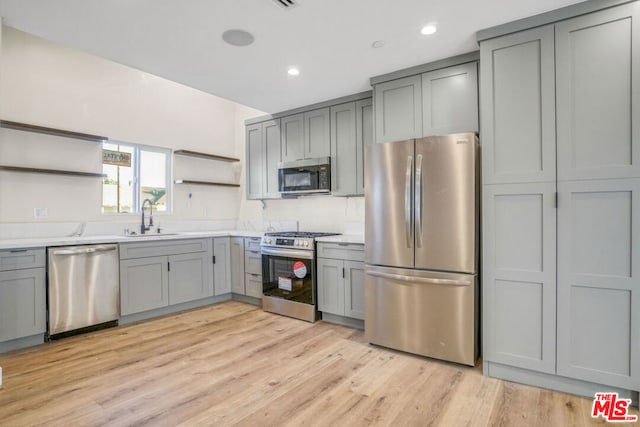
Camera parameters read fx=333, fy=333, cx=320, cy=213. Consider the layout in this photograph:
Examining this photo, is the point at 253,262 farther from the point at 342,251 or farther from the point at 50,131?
the point at 50,131

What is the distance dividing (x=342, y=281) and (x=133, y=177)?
3030 millimetres

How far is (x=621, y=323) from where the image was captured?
202 cm

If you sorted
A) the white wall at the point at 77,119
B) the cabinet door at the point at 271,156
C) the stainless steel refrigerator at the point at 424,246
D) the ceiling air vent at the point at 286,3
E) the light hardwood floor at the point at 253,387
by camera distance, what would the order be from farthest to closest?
1. the cabinet door at the point at 271,156
2. the white wall at the point at 77,119
3. the stainless steel refrigerator at the point at 424,246
4. the ceiling air vent at the point at 286,3
5. the light hardwood floor at the point at 253,387

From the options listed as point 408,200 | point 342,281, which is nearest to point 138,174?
point 342,281

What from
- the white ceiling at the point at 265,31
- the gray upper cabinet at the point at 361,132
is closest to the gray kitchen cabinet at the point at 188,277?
the white ceiling at the point at 265,31

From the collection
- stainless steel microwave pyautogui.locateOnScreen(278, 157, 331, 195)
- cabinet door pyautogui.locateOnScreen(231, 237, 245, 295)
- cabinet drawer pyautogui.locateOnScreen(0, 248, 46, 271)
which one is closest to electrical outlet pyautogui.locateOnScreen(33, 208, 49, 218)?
cabinet drawer pyautogui.locateOnScreen(0, 248, 46, 271)

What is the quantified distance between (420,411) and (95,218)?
12.7ft

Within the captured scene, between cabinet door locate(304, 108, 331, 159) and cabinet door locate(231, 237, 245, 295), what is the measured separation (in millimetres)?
1490

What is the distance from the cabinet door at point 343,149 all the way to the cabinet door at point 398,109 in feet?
1.80

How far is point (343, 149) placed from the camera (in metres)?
3.82

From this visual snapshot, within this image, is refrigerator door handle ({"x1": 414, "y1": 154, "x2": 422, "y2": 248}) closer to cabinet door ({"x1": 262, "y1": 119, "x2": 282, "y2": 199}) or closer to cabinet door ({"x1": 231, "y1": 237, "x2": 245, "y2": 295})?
cabinet door ({"x1": 262, "y1": 119, "x2": 282, "y2": 199})

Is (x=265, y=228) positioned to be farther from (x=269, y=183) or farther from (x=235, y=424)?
(x=235, y=424)

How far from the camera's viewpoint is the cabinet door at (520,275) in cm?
221

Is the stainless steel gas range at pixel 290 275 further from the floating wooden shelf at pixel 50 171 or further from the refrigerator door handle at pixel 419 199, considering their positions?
the floating wooden shelf at pixel 50 171
